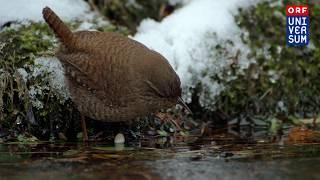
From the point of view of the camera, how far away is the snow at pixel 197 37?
612 centimetres

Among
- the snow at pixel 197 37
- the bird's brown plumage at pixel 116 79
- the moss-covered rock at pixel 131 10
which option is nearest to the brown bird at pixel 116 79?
the bird's brown plumage at pixel 116 79

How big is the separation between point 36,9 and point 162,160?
2.53 m

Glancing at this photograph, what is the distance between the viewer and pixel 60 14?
6.30 m

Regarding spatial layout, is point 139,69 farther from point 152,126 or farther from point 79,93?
point 152,126

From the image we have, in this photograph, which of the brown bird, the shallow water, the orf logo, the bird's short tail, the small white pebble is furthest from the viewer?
the orf logo

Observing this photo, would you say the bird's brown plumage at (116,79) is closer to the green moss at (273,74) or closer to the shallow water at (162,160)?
the shallow water at (162,160)

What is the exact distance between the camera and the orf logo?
6500 mm

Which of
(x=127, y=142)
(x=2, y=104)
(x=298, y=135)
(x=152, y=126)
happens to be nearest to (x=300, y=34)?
(x=298, y=135)

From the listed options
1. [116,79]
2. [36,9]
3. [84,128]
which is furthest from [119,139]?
[36,9]

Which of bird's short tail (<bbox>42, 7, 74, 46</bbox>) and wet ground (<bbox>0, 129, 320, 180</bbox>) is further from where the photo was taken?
bird's short tail (<bbox>42, 7, 74, 46</bbox>)

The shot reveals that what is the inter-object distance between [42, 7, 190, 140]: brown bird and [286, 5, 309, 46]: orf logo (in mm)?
2082

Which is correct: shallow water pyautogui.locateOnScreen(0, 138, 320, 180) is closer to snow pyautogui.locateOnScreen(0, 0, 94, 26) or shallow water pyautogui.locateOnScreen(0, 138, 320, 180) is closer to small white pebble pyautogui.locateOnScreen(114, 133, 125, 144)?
small white pebble pyautogui.locateOnScreen(114, 133, 125, 144)

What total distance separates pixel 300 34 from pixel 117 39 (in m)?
2.26

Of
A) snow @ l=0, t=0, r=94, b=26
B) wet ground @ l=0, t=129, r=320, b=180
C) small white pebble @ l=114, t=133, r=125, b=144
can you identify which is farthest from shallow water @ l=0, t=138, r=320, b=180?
snow @ l=0, t=0, r=94, b=26
